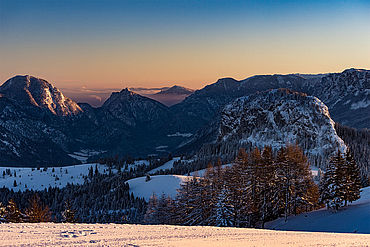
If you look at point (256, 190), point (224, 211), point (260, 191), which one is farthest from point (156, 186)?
point (224, 211)

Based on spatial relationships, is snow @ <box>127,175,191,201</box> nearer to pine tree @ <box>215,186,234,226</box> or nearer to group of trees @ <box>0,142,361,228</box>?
group of trees @ <box>0,142,361,228</box>

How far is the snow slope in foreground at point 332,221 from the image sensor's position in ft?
113

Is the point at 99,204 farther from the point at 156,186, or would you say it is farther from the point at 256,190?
the point at 256,190

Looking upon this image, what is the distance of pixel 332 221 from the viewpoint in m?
38.0

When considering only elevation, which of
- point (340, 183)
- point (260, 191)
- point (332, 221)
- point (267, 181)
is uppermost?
point (340, 183)

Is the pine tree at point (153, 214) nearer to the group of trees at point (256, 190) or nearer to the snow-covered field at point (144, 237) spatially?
the group of trees at point (256, 190)

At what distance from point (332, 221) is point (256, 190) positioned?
11.5 meters

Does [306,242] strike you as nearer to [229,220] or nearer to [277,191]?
[229,220]

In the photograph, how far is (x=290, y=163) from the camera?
43.8 metres

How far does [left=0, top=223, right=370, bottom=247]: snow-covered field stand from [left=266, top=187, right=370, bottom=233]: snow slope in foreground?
37.8ft

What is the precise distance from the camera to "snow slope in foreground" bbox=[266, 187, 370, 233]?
34.6m

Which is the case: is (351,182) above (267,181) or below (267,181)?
above

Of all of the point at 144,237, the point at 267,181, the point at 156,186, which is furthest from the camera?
the point at 156,186

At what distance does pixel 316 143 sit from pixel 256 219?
163097 millimetres
